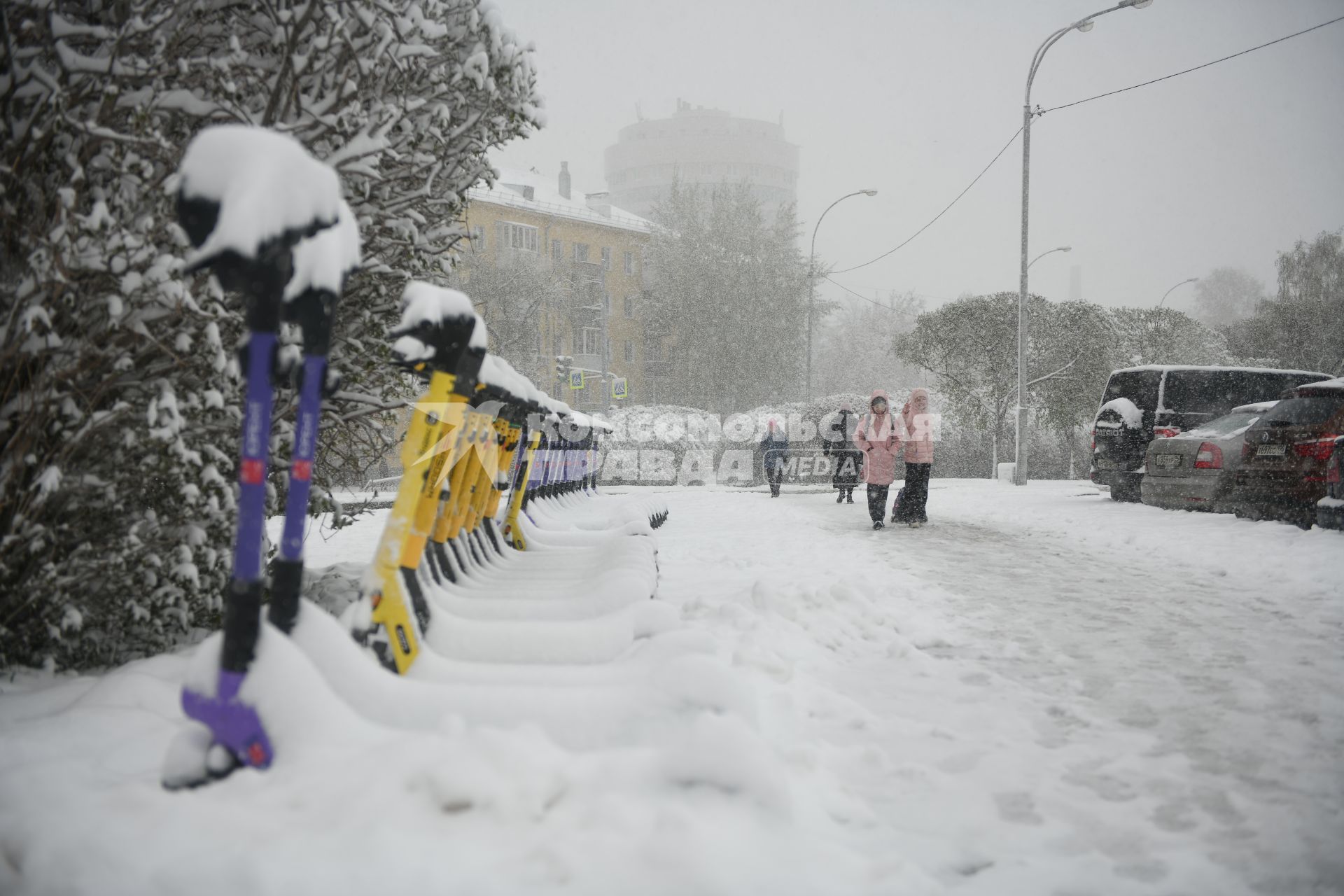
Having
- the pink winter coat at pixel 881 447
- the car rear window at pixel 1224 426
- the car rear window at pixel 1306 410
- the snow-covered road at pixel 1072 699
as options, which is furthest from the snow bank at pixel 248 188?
the car rear window at pixel 1224 426

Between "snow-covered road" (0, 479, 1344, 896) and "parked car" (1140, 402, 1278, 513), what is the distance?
194 inches

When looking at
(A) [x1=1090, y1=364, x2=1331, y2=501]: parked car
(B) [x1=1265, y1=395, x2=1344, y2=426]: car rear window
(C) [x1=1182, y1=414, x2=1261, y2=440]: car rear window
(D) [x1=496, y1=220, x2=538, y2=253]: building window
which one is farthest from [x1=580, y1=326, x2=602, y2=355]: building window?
(B) [x1=1265, y1=395, x2=1344, y2=426]: car rear window

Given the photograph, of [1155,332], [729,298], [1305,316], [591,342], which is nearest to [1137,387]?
[1155,332]

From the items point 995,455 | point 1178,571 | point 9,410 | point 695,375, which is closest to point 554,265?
point 695,375

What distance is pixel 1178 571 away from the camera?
7.05 meters

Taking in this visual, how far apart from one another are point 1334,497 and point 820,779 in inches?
320

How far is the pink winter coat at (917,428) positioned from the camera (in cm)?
1015

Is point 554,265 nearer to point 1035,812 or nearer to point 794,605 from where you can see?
point 794,605

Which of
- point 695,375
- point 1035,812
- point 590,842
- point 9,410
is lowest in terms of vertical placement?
point 1035,812

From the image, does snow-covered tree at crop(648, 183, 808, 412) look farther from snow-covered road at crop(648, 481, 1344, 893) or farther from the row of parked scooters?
the row of parked scooters

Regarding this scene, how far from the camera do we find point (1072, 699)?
3.65 meters

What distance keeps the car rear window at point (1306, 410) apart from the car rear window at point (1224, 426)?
3.88 ft

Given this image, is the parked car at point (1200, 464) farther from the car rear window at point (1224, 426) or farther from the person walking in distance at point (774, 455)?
the person walking in distance at point (774, 455)

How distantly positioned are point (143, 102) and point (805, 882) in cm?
330
